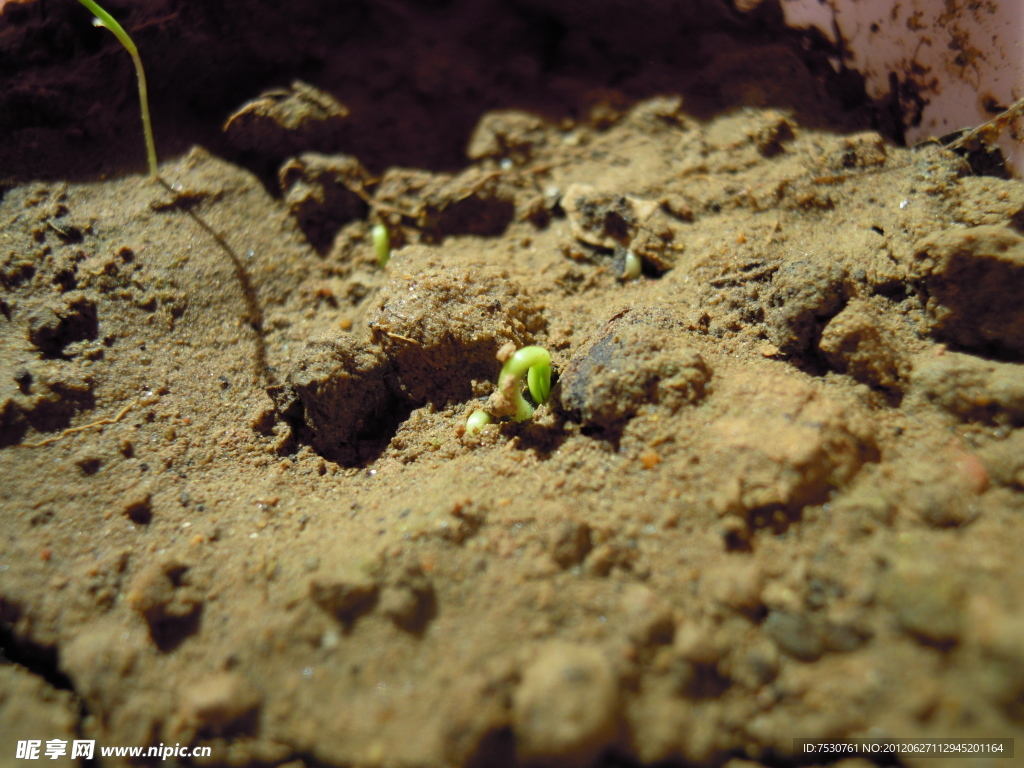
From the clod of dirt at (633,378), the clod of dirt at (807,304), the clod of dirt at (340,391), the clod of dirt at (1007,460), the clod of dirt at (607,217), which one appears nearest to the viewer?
the clod of dirt at (1007,460)

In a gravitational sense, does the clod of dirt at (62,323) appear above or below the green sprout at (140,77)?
below

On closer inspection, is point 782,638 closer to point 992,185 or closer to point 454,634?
point 454,634

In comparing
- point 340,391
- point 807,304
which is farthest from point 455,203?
point 807,304

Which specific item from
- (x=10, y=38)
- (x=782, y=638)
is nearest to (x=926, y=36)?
(x=782, y=638)

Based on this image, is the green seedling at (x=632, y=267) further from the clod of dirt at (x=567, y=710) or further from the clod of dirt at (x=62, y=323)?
the clod of dirt at (x=62, y=323)

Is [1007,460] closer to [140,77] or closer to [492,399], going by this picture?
[492,399]

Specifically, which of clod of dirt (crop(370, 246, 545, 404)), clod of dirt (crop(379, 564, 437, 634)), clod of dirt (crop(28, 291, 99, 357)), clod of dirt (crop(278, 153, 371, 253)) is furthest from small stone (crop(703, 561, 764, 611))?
clod of dirt (crop(28, 291, 99, 357))

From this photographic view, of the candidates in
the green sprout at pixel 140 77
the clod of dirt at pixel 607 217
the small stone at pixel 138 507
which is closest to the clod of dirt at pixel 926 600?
the clod of dirt at pixel 607 217
